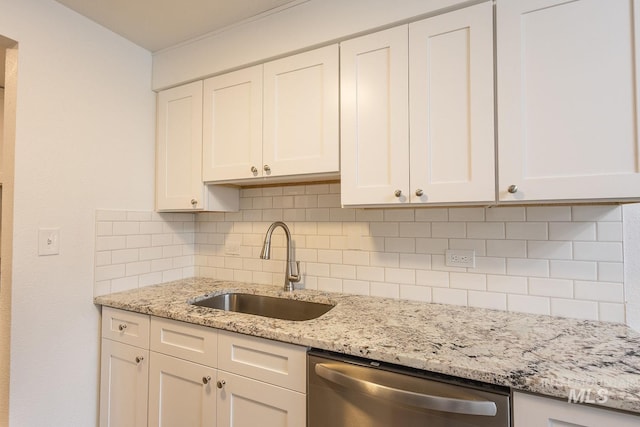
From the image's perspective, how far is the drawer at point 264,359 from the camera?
112 cm

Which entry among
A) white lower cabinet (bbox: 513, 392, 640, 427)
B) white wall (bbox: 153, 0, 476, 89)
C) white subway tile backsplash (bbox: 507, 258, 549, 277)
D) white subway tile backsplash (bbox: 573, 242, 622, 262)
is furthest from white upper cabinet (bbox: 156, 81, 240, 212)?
white subway tile backsplash (bbox: 573, 242, 622, 262)

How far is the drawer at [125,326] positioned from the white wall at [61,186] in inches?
3.2

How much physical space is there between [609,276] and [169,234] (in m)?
2.30

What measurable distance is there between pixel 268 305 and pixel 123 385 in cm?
80

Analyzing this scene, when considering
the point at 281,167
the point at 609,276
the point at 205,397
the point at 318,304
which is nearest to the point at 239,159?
the point at 281,167

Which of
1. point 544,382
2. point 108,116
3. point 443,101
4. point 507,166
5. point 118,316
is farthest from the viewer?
point 108,116

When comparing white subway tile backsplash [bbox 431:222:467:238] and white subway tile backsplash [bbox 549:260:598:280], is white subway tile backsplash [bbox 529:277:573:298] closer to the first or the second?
white subway tile backsplash [bbox 549:260:598:280]

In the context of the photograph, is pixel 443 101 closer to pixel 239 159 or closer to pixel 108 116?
pixel 239 159

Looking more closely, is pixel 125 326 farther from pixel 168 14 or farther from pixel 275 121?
pixel 168 14

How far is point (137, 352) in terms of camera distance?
154 cm

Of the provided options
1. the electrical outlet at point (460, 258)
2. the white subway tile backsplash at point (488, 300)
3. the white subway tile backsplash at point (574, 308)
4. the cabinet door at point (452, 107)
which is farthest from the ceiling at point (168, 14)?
the white subway tile backsplash at point (574, 308)

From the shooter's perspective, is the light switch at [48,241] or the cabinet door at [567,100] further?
the light switch at [48,241]

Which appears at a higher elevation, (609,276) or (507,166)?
(507,166)

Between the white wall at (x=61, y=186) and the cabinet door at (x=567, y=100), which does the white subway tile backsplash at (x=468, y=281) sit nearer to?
the cabinet door at (x=567, y=100)
